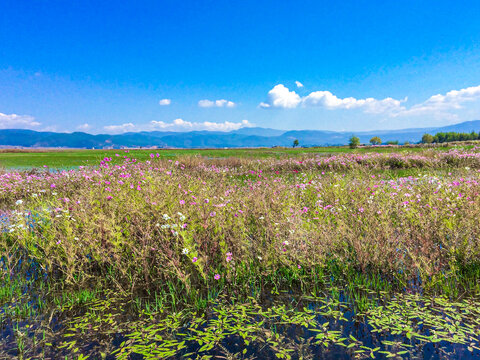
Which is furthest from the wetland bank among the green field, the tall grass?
the green field

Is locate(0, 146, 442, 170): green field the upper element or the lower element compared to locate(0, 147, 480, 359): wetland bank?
upper

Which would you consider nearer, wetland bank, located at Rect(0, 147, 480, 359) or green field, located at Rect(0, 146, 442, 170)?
wetland bank, located at Rect(0, 147, 480, 359)

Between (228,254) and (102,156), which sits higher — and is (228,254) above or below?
below

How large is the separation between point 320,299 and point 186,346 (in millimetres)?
2160

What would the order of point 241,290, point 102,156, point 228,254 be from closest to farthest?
1. point 228,254
2. point 241,290
3. point 102,156

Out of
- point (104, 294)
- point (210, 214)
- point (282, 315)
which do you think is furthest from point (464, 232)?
point (104, 294)

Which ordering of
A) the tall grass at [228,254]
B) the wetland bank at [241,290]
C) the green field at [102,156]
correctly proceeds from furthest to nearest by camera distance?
the green field at [102,156] → the tall grass at [228,254] → the wetland bank at [241,290]

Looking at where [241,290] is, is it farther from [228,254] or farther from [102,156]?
[102,156]

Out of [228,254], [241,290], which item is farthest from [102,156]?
[241,290]

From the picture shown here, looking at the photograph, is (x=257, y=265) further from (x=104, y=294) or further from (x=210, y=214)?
(x=104, y=294)

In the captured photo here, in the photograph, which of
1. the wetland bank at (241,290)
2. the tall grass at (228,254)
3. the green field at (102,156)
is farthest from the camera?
the green field at (102,156)

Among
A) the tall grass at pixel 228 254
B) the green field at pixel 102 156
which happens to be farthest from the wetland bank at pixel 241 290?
the green field at pixel 102 156

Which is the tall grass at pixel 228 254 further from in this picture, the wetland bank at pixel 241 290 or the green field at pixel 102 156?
the green field at pixel 102 156

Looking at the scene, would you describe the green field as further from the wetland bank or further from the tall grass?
the wetland bank
